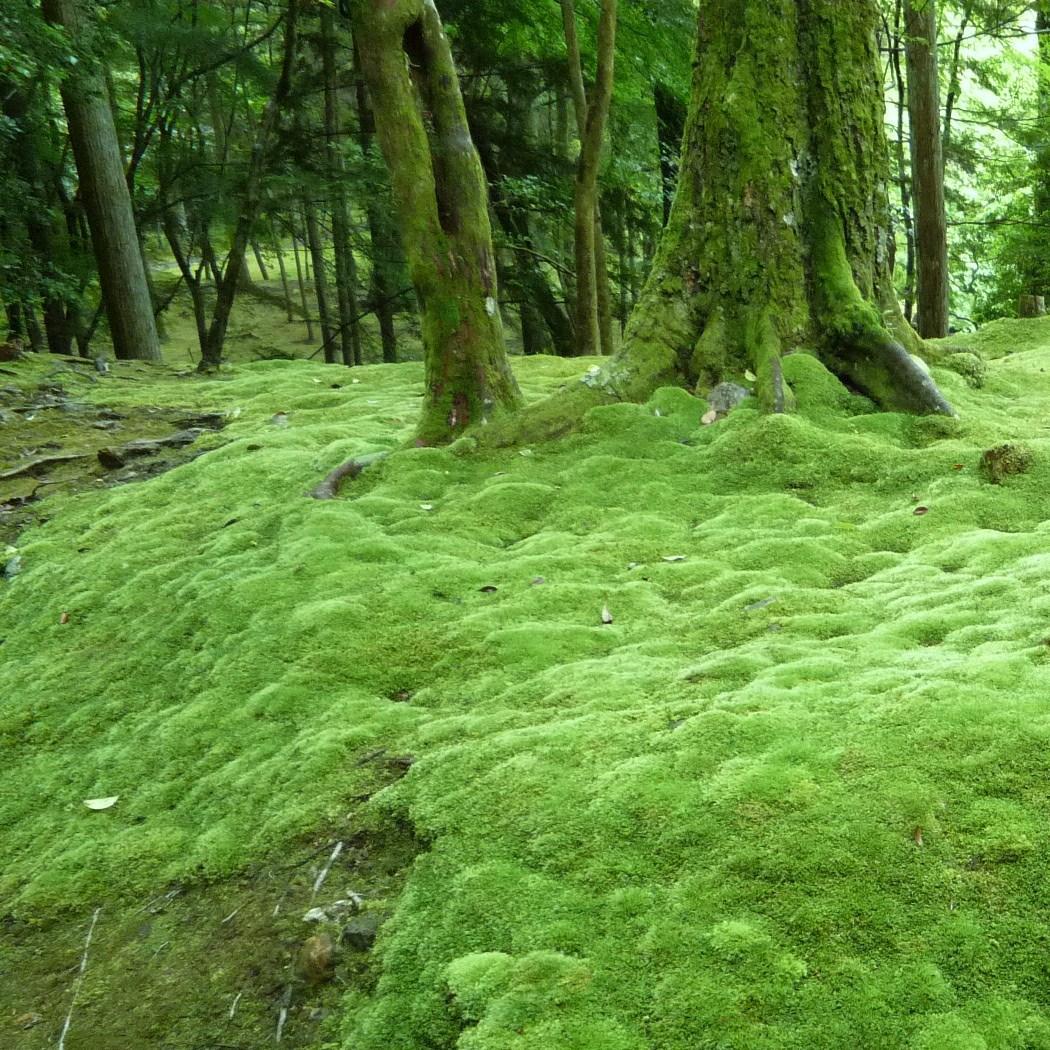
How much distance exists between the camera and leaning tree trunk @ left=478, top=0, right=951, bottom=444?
231 inches

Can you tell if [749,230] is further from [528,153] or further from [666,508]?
[528,153]

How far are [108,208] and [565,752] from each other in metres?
12.3

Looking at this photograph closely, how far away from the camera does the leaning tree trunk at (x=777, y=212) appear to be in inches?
231

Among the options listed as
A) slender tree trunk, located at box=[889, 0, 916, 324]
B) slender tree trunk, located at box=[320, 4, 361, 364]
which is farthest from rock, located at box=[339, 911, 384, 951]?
slender tree trunk, located at box=[889, 0, 916, 324]

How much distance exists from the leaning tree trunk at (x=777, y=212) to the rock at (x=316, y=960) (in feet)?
13.4

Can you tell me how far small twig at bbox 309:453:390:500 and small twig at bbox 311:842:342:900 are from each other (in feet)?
10.9

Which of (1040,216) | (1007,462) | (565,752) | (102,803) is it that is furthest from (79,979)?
(1040,216)

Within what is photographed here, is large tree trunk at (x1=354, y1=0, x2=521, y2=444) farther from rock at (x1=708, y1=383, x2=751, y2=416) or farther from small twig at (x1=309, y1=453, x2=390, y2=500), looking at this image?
rock at (x1=708, y1=383, x2=751, y2=416)

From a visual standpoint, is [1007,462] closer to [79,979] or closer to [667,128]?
[79,979]

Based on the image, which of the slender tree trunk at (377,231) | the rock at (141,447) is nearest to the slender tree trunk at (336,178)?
the slender tree trunk at (377,231)

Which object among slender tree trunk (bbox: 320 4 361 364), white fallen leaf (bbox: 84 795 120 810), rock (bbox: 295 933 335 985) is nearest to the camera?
rock (bbox: 295 933 335 985)

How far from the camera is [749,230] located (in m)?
5.91

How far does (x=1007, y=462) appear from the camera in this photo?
460 centimetres

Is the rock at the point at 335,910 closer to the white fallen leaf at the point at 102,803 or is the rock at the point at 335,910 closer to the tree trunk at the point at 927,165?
the white fallen leaf at the point at 102,803
